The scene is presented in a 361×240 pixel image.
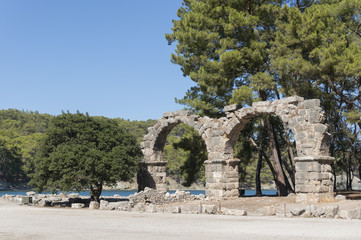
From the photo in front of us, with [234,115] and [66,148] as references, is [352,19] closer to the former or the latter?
[234,115]

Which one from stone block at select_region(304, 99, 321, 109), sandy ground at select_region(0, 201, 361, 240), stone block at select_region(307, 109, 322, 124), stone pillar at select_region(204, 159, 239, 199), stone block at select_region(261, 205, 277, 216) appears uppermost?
stone block at select_region(304, 99, 321, 109)

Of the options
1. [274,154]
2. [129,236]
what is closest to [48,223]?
[129,236]

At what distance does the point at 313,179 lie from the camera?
53.5ft

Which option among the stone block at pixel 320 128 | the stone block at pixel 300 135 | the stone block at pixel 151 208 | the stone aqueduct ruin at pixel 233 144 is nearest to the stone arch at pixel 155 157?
the stone aqueduct ruin at pixel 233 144

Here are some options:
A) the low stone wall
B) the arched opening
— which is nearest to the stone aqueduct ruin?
the low stone wall

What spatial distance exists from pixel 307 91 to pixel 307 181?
606 centimetres

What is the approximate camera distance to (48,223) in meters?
11.2

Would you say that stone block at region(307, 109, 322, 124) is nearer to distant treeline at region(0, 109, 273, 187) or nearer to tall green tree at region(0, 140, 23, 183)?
distant treeline at region(0, 109, 273, 187)

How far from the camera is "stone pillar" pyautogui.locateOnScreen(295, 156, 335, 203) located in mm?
16188

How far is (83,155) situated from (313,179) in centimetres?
932

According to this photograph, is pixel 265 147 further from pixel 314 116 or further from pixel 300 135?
pixel 314 116

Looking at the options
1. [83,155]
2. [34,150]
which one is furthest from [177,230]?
[34,150]

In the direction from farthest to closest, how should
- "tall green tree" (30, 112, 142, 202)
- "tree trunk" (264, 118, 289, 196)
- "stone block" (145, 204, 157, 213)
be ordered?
"tree trunk" (264, 118, 289, 196) → "tall green tree" (30, 112, 142, 202) → "stone block" (145, 204, 157, 213)

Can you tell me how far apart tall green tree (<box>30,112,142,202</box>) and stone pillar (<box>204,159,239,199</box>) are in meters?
3.51
